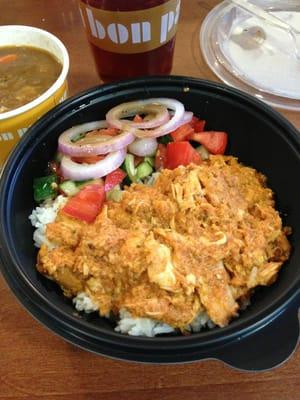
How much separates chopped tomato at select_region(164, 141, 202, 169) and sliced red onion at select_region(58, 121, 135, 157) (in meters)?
0.12

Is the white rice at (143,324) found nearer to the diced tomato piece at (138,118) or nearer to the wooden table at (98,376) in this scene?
the wooden table at (98,376)

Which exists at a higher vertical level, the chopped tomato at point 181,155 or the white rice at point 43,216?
the chopped tomato at point 181,155

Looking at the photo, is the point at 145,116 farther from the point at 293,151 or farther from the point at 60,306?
the point at 60,306

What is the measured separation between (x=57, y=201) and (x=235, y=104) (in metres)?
0.59

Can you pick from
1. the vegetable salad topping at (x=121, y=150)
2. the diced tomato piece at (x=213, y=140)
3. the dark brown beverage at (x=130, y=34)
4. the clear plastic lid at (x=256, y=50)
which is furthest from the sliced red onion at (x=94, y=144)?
the clear plastic lid at (x=256, y=50)

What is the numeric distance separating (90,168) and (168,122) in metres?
0.27

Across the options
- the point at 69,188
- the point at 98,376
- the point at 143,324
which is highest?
the point at 69,188

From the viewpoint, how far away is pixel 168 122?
132 centimetres

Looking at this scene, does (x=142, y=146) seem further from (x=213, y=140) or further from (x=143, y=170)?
(x=213, y=140)

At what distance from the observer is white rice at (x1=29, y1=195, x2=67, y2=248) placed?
1.16 metres

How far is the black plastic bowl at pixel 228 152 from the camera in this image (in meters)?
0.87

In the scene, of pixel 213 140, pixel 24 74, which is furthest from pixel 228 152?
pixel 24 74

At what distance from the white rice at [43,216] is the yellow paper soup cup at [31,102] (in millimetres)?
252

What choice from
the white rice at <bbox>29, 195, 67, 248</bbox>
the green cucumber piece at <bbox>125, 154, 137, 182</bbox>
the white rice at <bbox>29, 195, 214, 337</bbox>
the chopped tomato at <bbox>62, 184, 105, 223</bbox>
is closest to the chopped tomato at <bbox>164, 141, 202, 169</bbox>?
the green cucumber piece at <bbox>125, 154, 137, 182</bbox>
